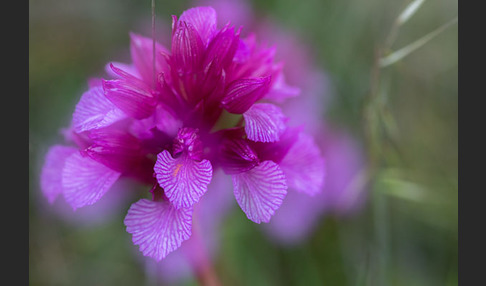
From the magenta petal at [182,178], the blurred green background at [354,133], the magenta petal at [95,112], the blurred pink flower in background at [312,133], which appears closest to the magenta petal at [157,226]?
the magenta petal at [182,178]

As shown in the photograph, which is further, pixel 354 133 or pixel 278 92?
pixel 354 133

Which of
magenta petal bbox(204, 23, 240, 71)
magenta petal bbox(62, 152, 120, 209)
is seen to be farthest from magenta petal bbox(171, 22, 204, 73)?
magenta petal bbox(62, 152, 120, 209)

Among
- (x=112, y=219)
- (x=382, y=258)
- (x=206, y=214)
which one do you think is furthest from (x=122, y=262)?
(x=382, y=258)

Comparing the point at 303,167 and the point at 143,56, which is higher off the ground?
the point at 143,56

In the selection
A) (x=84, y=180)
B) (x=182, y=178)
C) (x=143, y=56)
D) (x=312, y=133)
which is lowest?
(x=312, y=133)

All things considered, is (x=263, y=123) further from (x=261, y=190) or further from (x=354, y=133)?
(x=354, y=133)

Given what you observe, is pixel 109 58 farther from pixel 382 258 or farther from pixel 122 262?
pixel 382 258

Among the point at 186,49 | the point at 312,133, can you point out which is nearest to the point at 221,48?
the point at 186,49

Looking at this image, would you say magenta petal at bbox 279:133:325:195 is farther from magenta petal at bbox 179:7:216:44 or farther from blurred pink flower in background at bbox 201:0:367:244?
blurred pink flower in background at bbox 201:0:367:244
